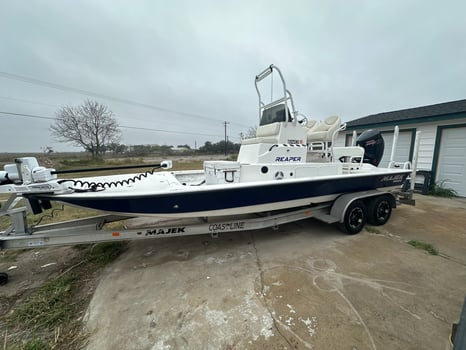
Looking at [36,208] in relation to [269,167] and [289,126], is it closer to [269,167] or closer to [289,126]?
[269,167]

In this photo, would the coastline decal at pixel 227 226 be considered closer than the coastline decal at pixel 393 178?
Yes

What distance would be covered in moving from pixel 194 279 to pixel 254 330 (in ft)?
3.08

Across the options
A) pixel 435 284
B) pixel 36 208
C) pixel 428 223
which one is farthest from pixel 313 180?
pixel 36 208

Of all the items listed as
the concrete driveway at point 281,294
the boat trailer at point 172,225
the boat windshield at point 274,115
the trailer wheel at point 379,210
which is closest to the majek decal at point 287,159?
the boat windshield at point 274,115

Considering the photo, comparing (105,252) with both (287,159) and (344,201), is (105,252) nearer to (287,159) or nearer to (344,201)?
(287,159)

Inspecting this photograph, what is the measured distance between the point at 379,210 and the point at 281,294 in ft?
9.82

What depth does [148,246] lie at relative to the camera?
3.13 m

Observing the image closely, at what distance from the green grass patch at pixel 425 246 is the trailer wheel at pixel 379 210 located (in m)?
0.68

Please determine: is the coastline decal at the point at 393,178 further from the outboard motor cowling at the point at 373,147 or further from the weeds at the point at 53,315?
the weeds at the point at 53,315

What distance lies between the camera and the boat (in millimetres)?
2102

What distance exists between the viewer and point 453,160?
20.2ft

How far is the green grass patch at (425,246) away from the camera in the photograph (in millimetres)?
2818

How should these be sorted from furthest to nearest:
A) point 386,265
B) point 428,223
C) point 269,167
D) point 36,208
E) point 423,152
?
point 423,152, point 428,223, point 269,167, point 386,265, point 36,208

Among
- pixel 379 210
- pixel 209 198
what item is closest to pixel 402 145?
pixel 379 210
